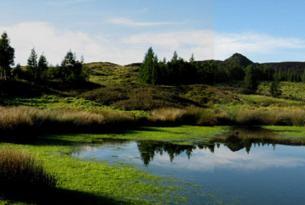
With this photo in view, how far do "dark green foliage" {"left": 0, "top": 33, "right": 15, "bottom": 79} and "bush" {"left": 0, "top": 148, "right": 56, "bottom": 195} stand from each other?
6077cm

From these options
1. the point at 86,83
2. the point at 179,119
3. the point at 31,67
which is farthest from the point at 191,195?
the point at 31,67

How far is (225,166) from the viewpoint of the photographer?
2067 centimetres

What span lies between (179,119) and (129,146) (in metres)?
14.7

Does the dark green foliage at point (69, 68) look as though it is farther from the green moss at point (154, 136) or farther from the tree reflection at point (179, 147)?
the tree reflection at point (179, 147)

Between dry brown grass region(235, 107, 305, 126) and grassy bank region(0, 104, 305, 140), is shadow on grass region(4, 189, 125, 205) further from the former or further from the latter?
dry brown grass region(235, 107, 305, 126)

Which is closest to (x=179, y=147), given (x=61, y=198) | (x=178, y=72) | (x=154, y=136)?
(x=154, y=136)

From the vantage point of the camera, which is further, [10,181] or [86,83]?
[86,83]

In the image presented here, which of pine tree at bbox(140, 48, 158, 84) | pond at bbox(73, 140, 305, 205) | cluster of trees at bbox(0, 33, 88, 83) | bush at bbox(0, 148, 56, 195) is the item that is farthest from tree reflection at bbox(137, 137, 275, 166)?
pine tree at bbox(140, 48, 158, 84)

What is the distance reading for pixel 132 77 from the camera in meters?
111

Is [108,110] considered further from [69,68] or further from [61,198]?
[69,68]

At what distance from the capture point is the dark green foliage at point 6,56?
6975 centimetres

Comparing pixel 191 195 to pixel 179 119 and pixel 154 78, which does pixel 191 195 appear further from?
pixel 154 78

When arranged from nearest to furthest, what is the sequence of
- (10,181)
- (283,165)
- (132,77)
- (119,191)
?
(10,181), (119,191), (283,165), (132,77)

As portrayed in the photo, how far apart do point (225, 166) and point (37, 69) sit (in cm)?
6292
